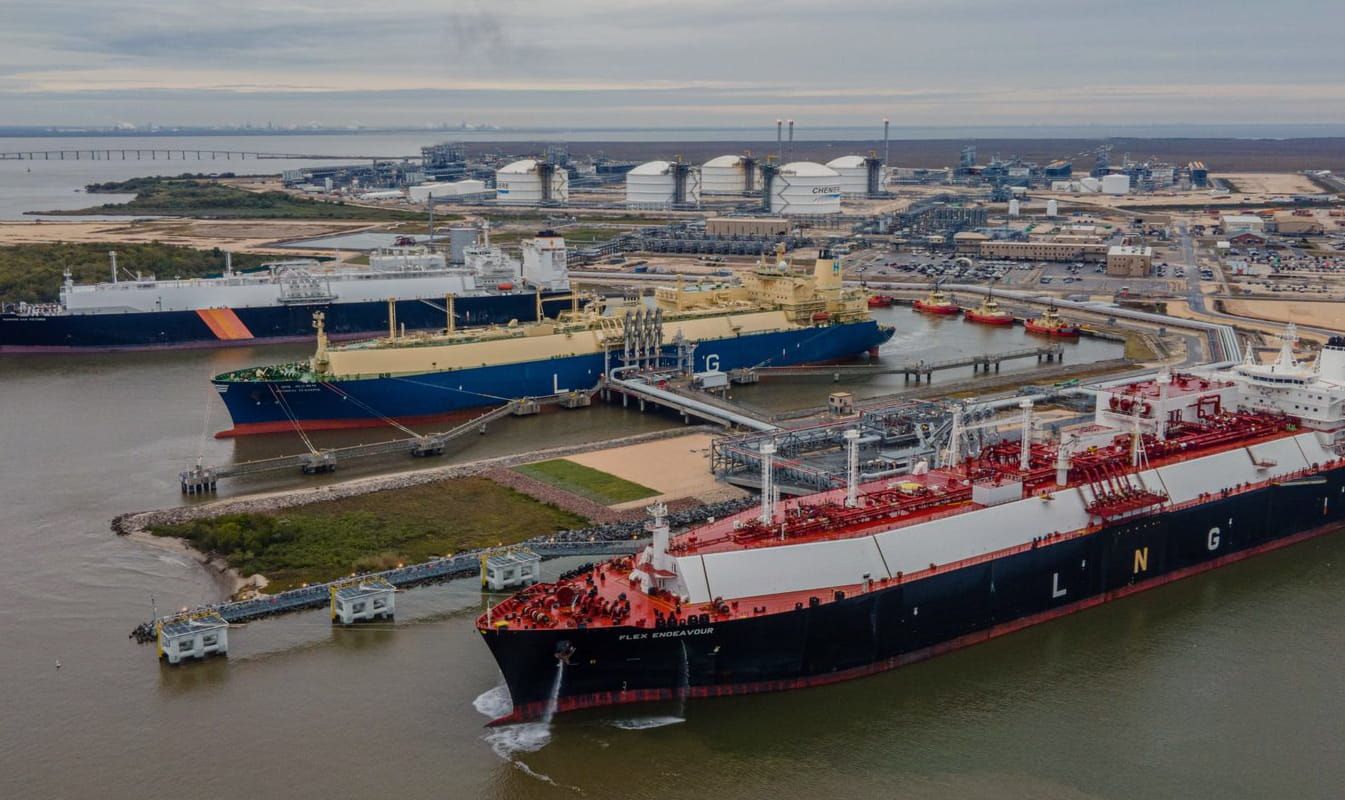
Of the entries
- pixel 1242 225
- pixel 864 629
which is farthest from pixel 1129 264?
pixel 864 629

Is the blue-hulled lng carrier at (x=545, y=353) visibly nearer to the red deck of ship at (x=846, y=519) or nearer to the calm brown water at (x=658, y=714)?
the calm brown water at (x=658, y=714)

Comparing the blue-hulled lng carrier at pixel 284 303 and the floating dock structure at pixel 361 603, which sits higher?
the blue-hulled lng carrier at pixel 284 303

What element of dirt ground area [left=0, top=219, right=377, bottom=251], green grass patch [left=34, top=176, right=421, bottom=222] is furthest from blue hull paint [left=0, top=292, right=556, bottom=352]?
green grass patch [left=34, top=176, right=421, bottom=222]

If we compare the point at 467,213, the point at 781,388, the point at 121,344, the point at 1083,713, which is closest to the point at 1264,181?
the point at 467,213

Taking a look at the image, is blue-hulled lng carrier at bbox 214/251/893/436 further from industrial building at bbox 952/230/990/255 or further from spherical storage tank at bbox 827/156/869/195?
spherical storage tank at bbox 827/156/869/195

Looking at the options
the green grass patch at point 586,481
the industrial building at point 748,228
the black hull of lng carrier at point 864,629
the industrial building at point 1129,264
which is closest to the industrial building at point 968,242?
the industrial building at point 1129,264

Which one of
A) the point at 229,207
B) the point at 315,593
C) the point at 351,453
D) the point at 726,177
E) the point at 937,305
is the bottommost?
the point at 315,593

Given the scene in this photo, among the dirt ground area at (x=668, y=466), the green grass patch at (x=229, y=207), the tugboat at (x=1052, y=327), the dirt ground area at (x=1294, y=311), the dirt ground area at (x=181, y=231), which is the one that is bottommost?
the dirt ground area at (x=668, y=466)

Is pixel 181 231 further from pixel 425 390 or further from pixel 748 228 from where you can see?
pixel 425 390
